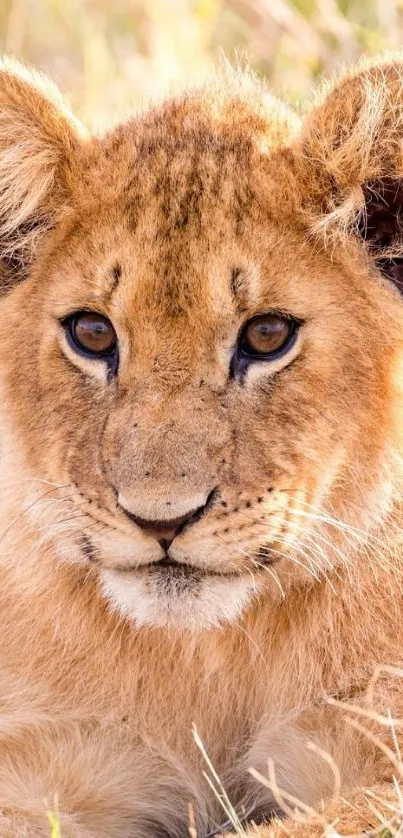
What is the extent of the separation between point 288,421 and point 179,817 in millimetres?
1007

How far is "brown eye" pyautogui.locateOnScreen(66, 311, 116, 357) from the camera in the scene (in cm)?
315

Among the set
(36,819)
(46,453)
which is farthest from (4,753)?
(46,453)

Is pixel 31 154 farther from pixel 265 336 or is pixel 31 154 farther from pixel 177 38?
pixel 177 38

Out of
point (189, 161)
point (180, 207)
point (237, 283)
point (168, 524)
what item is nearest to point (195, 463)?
point (168, 524)

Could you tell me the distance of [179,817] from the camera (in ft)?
11.1

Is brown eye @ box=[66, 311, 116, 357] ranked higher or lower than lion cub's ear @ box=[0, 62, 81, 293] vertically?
lower

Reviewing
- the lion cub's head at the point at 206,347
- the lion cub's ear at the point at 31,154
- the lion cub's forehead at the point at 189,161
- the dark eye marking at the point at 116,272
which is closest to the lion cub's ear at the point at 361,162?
the lion cub's head at the point at 206,347

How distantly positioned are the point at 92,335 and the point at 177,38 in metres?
4.43

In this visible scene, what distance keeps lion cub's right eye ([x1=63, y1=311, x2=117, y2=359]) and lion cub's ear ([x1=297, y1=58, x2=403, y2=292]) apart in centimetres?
49

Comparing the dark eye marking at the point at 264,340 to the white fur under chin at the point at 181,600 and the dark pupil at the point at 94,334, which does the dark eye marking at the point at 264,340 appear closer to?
the dark pupil at the point at 94,334

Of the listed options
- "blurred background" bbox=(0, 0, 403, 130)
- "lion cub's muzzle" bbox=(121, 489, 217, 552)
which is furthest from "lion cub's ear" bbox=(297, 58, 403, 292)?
"blurred background" bbox=(0, 0, 403, 130)

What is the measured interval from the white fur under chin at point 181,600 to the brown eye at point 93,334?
483 millimetres

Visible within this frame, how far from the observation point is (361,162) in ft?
10.2

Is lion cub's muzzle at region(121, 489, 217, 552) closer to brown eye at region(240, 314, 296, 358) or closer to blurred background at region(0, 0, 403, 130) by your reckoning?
brown eye at region(240, 314, 296, 358)
